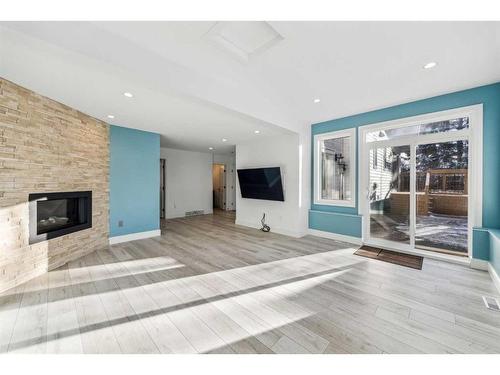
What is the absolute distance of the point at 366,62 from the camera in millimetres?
2463

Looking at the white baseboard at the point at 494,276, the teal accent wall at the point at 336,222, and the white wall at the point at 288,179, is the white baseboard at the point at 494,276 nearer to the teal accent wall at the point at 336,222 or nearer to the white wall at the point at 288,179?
the teal accent wall at the point at 336,222

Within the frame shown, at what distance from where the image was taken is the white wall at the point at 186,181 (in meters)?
7.45

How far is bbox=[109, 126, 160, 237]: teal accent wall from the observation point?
4.37m

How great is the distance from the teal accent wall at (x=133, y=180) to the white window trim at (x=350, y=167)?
4046 millimetres

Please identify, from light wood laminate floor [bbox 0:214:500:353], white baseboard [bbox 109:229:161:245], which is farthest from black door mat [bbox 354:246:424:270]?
white baseboard [bbox 109:229:161:245]

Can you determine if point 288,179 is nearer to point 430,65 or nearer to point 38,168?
point 430,65

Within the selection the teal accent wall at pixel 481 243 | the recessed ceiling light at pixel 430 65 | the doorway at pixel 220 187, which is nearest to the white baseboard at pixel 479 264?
the teal accent wall at pixel 481 243

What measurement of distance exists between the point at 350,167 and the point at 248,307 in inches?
148

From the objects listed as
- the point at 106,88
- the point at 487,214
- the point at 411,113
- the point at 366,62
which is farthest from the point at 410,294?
the point at 106,88

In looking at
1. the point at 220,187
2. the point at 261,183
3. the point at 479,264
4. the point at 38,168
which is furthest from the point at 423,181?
the point at 220,187

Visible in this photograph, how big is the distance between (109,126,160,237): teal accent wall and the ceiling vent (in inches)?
138

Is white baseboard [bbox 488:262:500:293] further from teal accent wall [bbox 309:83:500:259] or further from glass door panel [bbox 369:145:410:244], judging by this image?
glass door panel [bbox 369:145:410:244]

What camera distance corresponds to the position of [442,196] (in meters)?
3.51
